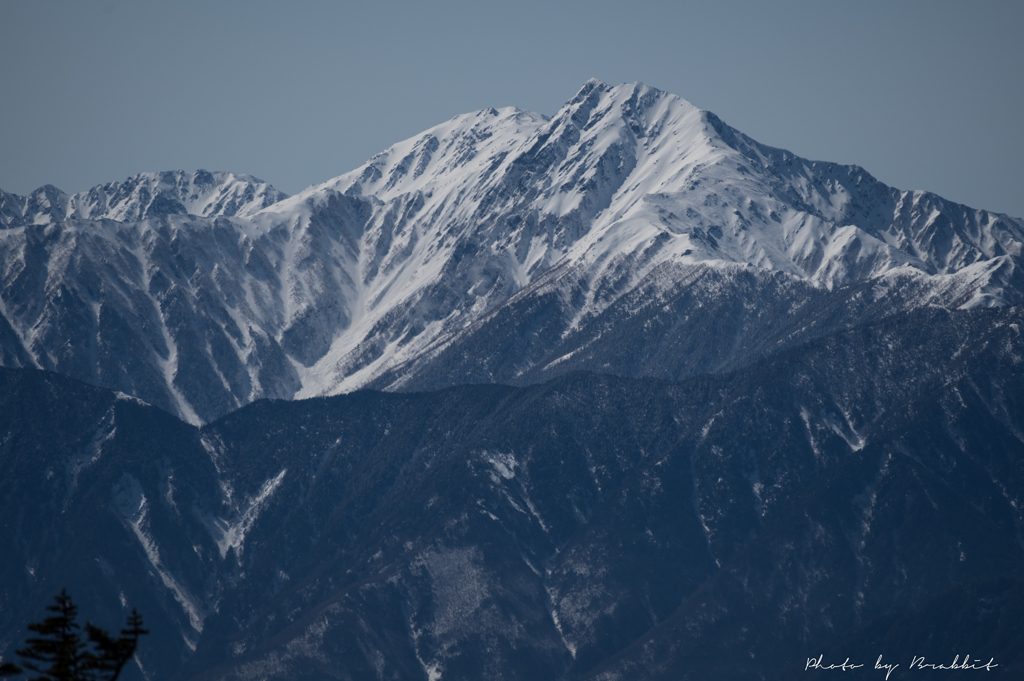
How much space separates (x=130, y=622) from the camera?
6581cm

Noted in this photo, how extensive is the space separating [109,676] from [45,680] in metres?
3.52

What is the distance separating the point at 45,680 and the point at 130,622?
5209mm

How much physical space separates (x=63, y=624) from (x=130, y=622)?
2914 mm

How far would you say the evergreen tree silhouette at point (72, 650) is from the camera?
6375 cm

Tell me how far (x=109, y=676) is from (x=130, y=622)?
2.60 metres

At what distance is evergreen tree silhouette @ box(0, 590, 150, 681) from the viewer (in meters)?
63.8

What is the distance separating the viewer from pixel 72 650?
65.4 m

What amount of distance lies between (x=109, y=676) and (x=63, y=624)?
127 inches

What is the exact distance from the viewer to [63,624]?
213ft

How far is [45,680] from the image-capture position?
219ft

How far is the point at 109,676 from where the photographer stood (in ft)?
216

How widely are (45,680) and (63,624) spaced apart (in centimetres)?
392
